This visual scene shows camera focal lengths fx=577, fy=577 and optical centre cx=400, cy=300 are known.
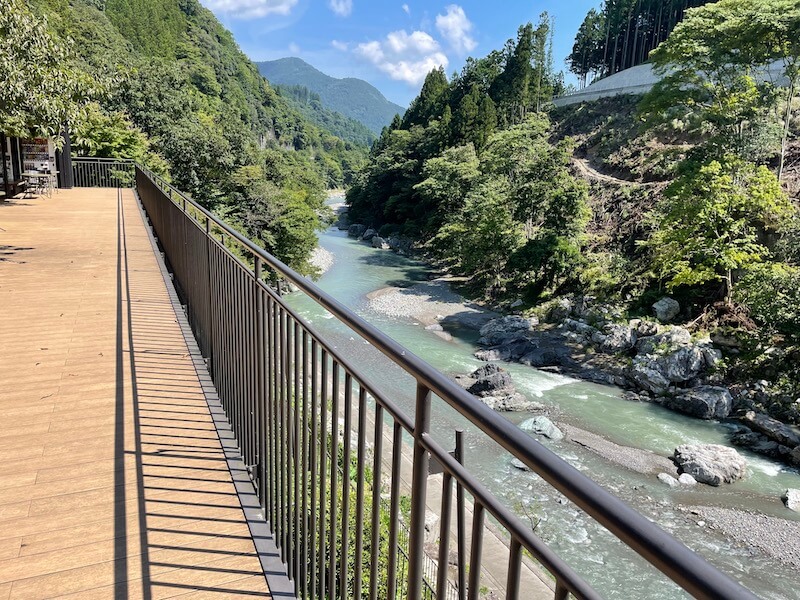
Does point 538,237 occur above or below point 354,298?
above

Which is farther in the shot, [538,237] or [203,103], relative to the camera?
[203,103]

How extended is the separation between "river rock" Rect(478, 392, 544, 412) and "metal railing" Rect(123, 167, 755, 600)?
42.6 ft

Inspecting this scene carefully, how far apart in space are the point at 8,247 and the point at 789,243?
2192 centimetres

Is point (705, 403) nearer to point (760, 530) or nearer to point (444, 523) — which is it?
point (760, 530)

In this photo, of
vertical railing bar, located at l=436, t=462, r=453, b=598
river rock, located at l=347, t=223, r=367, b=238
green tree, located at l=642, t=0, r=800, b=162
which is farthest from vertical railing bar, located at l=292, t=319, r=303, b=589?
river rock, located at l=347, t=223, r=367, b=238

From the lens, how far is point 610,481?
12.7 metres

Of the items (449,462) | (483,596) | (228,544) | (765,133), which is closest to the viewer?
(449,462)

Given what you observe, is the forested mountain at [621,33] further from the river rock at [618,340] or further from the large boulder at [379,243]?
the river rock at [618,340]

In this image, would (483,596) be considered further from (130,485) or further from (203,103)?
(203,103)

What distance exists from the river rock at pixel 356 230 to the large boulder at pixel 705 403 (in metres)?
41.0

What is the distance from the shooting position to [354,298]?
29078 mm

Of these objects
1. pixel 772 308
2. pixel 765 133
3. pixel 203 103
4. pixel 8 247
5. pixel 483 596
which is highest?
pixel 203 103

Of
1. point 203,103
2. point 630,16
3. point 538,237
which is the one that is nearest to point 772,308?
point 538,237

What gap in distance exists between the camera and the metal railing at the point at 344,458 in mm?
815
